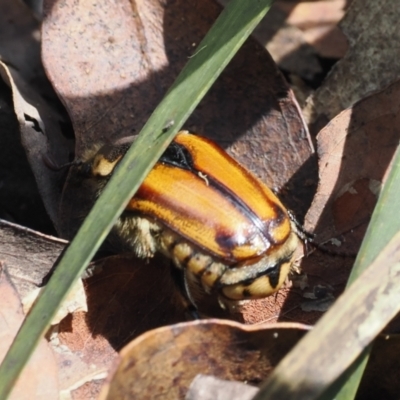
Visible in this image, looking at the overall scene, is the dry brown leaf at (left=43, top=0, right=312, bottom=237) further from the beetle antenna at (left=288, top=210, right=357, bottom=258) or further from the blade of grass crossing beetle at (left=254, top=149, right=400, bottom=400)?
the blade of grass crossing beetle at (left=254, top=149, right=400, bottom=400)

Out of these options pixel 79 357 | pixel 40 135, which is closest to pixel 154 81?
pixel 40 135

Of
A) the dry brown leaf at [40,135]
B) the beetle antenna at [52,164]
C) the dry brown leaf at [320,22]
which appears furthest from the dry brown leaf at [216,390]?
the dry brown leaf at [320,22]

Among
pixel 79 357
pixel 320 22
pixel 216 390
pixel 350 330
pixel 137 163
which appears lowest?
pixel 79 357

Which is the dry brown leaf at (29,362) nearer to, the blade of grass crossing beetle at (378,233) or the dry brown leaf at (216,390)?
the dry brown leaf at (216,390)

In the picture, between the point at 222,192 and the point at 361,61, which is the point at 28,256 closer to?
the point at 222,192

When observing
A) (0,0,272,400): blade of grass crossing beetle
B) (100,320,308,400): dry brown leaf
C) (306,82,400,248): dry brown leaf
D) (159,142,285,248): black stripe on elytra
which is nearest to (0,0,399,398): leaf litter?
(306,82,400,248): dry brown leaf

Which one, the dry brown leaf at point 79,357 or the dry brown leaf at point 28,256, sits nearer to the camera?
the dry brown leaf at point 79,357
